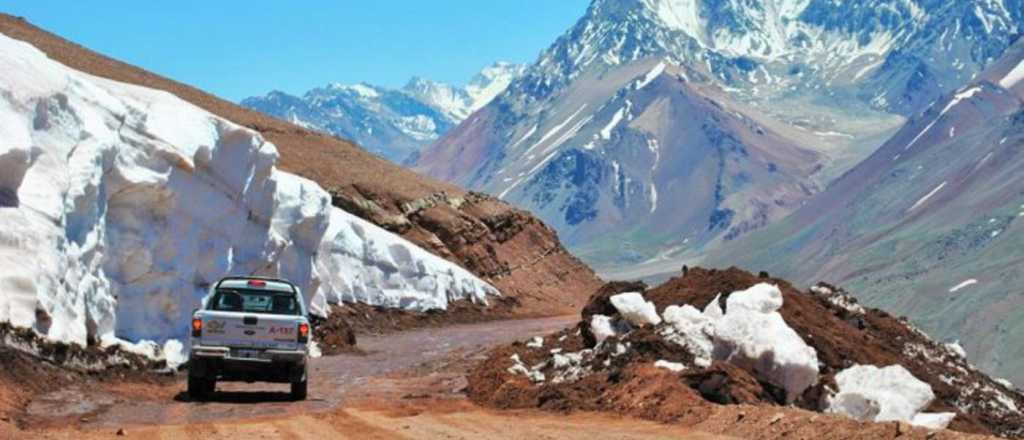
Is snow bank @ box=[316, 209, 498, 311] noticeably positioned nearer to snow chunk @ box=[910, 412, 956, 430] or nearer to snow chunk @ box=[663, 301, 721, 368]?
snow chunk @ box=[663, 301, 721, 368]

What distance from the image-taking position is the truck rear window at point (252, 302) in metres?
22.0

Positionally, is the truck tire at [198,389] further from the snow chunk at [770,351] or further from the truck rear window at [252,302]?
the snow chunk at [770,351]

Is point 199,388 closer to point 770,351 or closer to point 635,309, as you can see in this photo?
point 635,309

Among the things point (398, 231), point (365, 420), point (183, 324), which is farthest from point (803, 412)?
point (398, 231)

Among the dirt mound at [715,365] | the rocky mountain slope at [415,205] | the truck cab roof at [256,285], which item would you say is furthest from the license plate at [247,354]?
the rocky mountain slope at [415,205]

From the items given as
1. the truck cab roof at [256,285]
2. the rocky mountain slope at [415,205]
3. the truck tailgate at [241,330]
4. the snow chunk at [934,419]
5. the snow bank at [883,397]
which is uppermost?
the rocky mountain slope at [415,205]

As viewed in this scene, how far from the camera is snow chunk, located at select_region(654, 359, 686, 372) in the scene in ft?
68.9

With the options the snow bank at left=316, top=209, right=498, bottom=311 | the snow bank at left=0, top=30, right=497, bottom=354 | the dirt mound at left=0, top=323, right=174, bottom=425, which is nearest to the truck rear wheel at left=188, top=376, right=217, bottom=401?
the dirt mound at left=0, top=323, right=174, bottom=425

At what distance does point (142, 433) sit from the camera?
1702 cm

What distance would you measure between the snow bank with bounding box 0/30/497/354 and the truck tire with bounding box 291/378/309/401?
395cm

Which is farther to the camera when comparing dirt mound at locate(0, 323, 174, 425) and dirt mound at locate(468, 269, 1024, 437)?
dirt mound at locate(468, 269, 1024, 437)

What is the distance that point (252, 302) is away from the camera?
22.1 meters

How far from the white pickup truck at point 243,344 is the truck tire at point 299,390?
1.5 inches

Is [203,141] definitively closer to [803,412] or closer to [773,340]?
[773,340]
